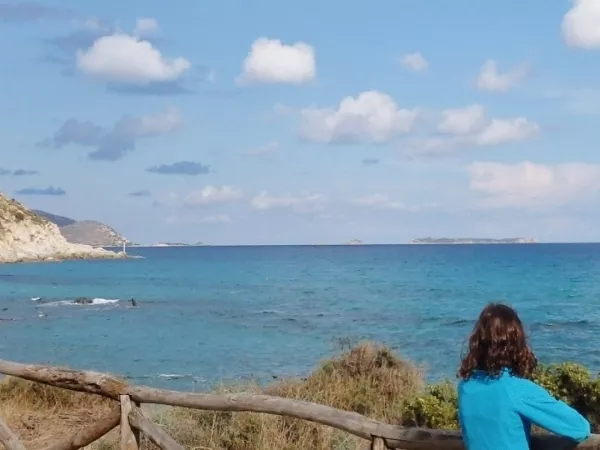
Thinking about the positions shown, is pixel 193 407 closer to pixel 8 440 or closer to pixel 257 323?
pixel 8 440

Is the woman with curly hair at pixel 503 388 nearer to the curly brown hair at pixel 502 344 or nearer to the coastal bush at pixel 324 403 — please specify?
the curly brown hair at pixel 502 344

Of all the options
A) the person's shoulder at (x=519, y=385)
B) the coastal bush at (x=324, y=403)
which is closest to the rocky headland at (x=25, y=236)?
the coastal bush at (x=324, y=403)

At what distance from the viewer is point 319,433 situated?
796 cm

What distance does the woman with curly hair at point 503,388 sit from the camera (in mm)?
3406

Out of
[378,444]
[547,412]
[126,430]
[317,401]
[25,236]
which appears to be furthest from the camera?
[25,236]

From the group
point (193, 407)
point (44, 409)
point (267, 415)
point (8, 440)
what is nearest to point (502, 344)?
point (193, 407)

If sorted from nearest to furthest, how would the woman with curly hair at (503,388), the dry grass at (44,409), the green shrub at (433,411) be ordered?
1. the woman with curly hair at (503,388)
2. the green shrub at (433,411)
3. the dry grass at (44,409)

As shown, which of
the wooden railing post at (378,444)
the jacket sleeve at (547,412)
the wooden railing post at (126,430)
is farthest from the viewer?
the wooden railing post at (126,430)

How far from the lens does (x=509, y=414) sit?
135 inches

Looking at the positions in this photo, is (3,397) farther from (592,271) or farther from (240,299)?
(592,271)

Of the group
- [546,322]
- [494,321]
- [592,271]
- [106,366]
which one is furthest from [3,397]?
[592,271]

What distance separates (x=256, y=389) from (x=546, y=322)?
108ft

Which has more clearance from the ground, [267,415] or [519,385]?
[519,385]

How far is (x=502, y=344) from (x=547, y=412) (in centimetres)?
33
